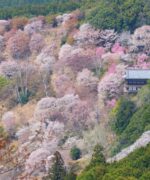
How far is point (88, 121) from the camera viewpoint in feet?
Result: 91.4

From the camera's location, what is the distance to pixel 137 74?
96.1 feet

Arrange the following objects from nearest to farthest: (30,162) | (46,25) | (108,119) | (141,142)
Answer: (141,142) < (30,162) < (108,119) < (46,25)

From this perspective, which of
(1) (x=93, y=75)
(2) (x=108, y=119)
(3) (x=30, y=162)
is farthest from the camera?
(1) (x=93, y=75)

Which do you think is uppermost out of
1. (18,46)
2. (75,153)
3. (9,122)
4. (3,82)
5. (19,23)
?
(19,23)

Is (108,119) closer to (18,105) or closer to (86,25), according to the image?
(18,105)

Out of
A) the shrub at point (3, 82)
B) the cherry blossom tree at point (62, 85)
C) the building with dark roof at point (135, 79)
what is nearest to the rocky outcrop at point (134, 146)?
the building with dark roof at point (135, 79)

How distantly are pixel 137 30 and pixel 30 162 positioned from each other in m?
11.5

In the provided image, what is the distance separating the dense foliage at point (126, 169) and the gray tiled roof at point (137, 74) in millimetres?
10144

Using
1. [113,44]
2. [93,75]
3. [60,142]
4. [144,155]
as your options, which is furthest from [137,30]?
[144,155]

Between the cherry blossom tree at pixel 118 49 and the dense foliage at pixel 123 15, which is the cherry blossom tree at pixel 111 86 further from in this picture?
the dense foliage at pixel 123 15

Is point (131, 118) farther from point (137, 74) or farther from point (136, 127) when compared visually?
point (137, 74)

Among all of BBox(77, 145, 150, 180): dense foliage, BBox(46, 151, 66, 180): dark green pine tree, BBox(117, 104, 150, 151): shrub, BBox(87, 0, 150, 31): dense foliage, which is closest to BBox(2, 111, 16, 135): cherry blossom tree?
BBox(117, 104, 150, 151): shrub

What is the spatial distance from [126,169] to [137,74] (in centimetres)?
1214

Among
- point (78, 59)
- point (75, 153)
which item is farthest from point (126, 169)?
point (78, 59)
